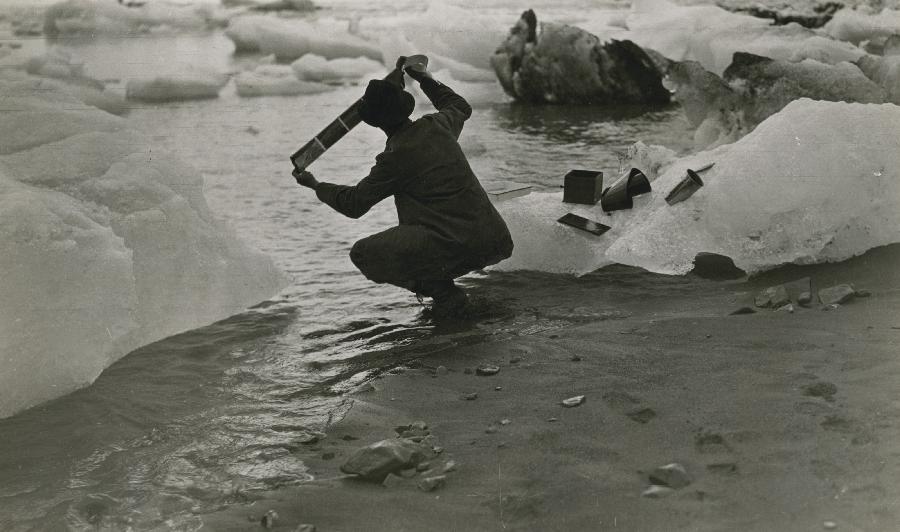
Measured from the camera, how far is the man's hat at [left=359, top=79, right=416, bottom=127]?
14.0 feet

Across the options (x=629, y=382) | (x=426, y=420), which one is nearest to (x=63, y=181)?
(x=426, y=420)

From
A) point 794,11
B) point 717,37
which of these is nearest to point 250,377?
point 717,37

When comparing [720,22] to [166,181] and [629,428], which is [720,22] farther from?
[629,428]

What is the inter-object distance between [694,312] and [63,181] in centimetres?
320

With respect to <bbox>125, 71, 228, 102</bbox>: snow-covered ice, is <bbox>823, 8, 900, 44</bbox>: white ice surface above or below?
above

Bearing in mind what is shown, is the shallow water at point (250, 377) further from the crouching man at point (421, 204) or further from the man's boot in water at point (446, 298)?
the crouching man at point (421, 204)

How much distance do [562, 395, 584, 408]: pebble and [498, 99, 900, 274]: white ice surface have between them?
4.77 ft

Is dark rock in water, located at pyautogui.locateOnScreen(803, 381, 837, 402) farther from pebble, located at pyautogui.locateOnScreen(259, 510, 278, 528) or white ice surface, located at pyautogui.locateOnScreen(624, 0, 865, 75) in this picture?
white ice surface, located at pyautogui.locateOnScreen(624, 0, 865, 75)

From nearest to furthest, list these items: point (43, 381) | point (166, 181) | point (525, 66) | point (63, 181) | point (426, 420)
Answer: point (426, 420) → point (43, 381) → point (63, 181) → point (166, 181) → point (525, 66)

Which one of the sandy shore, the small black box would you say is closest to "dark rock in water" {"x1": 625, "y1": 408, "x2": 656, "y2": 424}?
the sandy shore

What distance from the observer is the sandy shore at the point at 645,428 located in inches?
96.0

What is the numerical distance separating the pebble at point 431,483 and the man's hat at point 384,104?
2.04 m

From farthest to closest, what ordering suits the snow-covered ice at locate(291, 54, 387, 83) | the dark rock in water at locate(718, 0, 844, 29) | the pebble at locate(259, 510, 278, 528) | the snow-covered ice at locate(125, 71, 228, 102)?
1. the snow-covered ice at locate(291, 54, 387, 83)
2. the snow-covered ice at locate(125, 71, 228, 102)
3. the dark rock in water at locate(718, 0, 844, 29)
4. the pebble at locate(259, 510, 278, 528)

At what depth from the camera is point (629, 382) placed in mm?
3326
